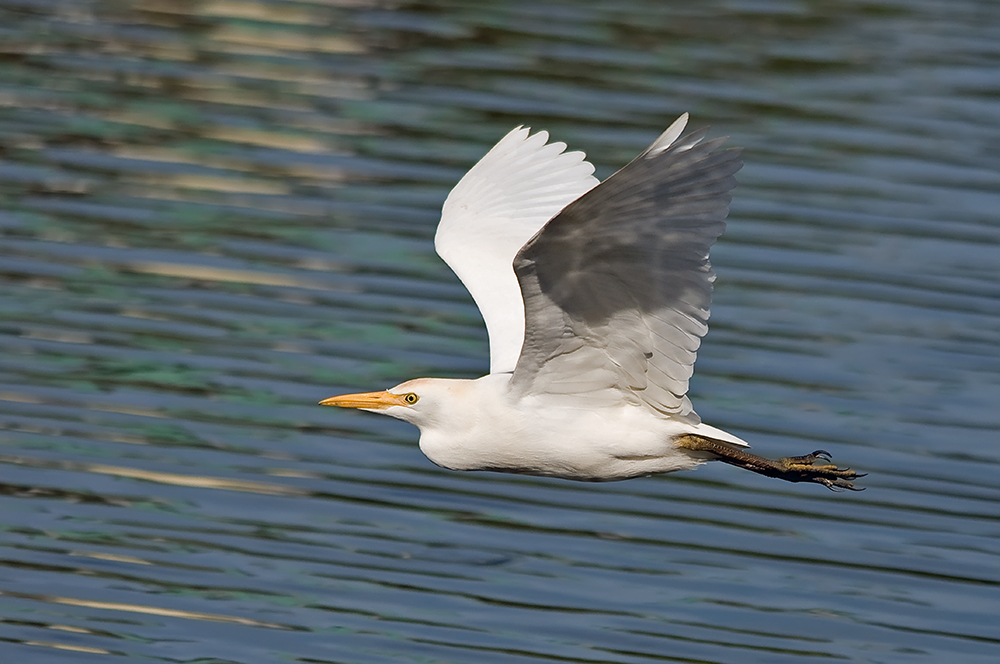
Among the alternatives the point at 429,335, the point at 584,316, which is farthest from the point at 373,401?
the point at 429,335

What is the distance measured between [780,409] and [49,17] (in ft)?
30.9

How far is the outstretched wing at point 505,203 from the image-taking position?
9.04 meters

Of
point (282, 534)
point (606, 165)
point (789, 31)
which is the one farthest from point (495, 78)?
point (282, 534)

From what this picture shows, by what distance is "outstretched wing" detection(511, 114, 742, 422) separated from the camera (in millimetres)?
6426

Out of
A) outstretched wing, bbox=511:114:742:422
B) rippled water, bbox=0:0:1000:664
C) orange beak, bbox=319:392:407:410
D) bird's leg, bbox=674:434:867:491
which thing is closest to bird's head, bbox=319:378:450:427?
orange beak, bbox=319:392:407:410

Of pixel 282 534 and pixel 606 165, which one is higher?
pixel 606 165

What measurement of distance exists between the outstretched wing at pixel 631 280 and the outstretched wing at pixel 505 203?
140 centimetres

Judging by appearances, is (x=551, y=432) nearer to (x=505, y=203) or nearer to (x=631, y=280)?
(x=631, y=280)

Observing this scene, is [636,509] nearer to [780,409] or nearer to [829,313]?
[780,409]

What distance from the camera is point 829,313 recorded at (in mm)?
12680

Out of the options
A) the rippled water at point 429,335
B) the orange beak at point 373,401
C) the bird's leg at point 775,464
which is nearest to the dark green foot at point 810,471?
the bird's leg at point 775,464

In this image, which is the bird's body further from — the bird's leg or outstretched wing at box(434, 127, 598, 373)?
outstretched wing at box(434, 127, 598, 373)

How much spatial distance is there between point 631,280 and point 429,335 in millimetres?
5320

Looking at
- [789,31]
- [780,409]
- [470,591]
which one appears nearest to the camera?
[470,591]
